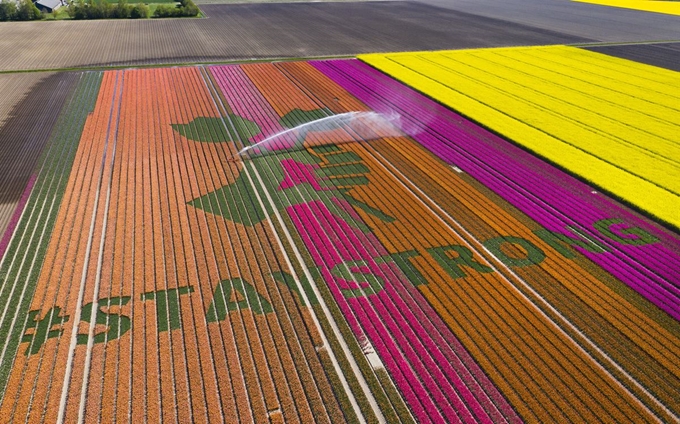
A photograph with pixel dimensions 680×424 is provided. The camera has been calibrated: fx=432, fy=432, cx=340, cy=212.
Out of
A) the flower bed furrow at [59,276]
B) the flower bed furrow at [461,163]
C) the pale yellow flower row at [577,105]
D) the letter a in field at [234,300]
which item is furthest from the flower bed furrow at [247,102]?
the letter a in field at [234,300]

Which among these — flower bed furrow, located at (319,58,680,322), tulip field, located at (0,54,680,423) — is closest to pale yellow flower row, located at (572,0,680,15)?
tulip field, located at (0,54,680,423)

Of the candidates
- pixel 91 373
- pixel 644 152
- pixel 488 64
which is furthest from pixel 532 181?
pixel 488 64

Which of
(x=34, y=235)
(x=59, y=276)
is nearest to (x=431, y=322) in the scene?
(x=59, y=276)

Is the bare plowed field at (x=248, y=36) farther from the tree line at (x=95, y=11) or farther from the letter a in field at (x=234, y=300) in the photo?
the letter a in field at (x=234, y=300)

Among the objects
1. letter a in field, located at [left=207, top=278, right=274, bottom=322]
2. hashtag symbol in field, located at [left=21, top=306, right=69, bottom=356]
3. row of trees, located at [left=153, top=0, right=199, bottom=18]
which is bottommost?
letter a in field, located at [left=207, top=278, right=274, bottom=322]

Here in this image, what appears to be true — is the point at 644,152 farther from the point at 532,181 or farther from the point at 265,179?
the point at 265,179

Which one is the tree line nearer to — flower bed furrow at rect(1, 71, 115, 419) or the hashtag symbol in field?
flower bed furrow at rect(1, 71, 115, 419)

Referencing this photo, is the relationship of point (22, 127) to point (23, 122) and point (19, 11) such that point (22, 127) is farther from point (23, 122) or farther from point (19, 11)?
point (19, 11)
